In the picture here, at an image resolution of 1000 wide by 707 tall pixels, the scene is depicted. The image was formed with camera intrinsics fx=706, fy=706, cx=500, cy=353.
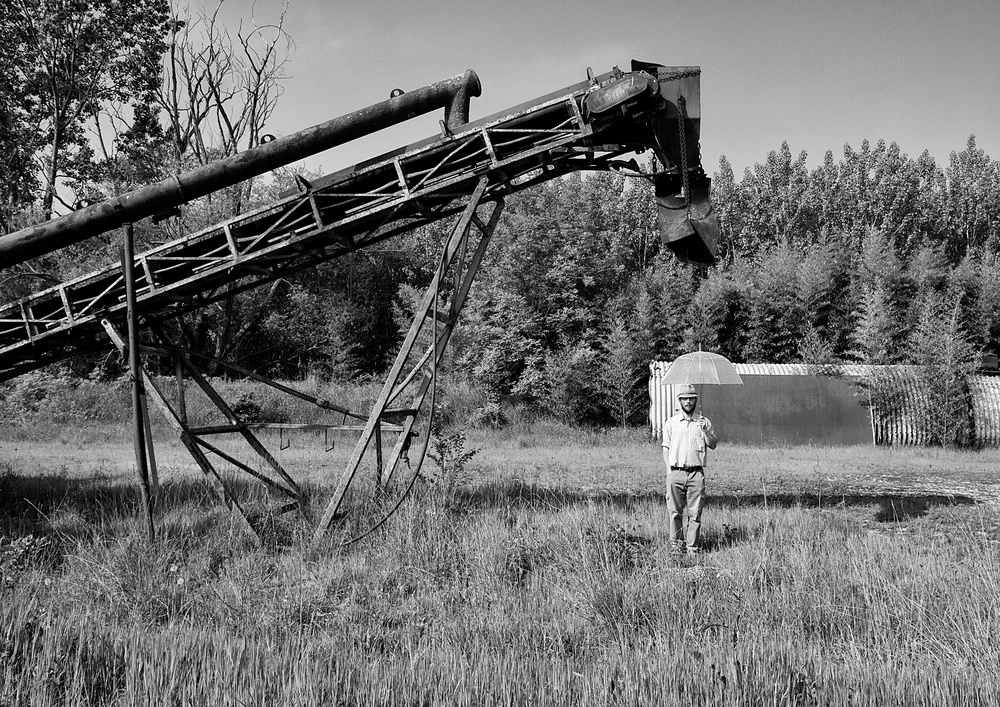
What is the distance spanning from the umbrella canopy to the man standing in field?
2.27 m

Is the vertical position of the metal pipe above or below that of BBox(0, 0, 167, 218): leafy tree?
below

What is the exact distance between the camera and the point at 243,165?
27.5 feet

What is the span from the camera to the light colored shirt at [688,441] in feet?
25.2

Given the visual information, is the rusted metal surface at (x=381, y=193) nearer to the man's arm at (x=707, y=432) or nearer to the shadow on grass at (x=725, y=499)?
the man's arm at (x=707, y=432)

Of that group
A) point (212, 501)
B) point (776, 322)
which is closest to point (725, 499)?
point (212, 501)

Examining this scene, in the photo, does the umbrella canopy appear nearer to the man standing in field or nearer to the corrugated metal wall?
the man standing in field

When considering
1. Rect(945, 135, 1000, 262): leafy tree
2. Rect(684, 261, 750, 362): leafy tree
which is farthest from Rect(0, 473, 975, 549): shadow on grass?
Rect(945, 135, 1000, 262): leafy tree

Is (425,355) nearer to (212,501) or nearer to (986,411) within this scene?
(212,501)

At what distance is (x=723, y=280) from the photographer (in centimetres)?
3103

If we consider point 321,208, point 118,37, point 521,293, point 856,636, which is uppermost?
point 118,37

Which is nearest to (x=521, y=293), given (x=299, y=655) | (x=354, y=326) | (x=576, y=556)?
(x=354, y=326)

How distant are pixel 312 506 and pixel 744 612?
559cm

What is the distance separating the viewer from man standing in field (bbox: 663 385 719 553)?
7.60 m

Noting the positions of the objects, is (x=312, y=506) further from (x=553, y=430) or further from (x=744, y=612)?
(x=553, y=430)
